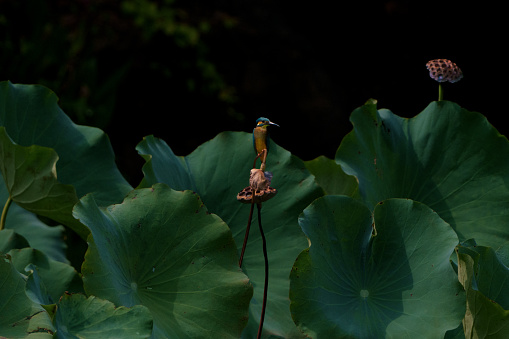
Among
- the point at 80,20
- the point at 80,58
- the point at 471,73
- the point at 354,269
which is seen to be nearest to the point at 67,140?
the point at 354,269

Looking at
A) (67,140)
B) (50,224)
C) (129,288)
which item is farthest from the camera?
(50,224)

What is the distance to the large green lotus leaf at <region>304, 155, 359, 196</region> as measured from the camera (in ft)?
2.94

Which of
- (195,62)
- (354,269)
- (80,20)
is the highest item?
(354,269)

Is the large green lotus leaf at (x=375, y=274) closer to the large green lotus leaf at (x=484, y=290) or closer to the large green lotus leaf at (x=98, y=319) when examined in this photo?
the large green lotus leaf at (x=484, y=290)

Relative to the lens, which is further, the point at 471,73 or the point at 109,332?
the point at 471,73

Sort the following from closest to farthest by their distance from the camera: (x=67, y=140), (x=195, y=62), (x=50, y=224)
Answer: (x=67, y=140) < (x=50, y=224) < (x=195, y=62)

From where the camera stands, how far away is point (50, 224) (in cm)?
98

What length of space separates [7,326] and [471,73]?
315 cm

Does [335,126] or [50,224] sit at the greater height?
[50,224]

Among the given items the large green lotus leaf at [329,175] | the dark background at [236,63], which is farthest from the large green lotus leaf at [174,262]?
the dark background at [236,63]

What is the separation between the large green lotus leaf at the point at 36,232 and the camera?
841mm

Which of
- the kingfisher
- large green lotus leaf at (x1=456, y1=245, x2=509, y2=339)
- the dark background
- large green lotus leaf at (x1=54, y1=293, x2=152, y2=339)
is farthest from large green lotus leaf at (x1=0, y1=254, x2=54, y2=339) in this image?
the dark background

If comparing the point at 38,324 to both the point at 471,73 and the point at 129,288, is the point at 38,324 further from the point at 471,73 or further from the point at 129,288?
the point at 471,73

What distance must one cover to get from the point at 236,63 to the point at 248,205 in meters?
3.42
